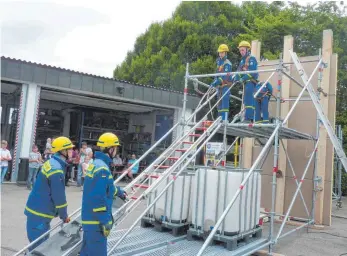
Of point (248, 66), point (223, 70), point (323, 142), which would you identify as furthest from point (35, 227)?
point (323, 142)

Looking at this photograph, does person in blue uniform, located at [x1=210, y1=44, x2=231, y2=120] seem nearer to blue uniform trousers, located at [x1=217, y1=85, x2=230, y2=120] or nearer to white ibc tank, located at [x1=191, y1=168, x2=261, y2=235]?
blue uniform trousers, located at [x1=217, y1=85, x2=230, y2=120]

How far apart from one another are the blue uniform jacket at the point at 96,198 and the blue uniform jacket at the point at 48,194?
1.30ft

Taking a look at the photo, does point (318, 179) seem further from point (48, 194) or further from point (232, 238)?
point (48, 194)

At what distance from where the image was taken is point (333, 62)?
31.8 feet

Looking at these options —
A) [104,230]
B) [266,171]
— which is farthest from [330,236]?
[104,230]

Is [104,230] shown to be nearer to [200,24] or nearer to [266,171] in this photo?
[266,171]

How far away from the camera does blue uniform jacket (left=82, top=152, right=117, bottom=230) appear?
4305 millimetres

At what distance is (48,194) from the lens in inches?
183

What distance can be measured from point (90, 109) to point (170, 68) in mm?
6073

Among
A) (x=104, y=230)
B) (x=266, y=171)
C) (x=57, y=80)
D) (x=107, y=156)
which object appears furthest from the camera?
(x=57, y=80)

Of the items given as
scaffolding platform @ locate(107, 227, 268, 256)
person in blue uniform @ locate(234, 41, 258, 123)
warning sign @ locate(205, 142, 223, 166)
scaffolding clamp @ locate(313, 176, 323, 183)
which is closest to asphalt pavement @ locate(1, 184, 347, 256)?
scaffolding platform @ locate(107, 227, 268, 256)

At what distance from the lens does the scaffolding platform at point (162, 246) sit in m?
5.74

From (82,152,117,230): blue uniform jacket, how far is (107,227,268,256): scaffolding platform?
1.42 meters

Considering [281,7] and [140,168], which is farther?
[281,7]
